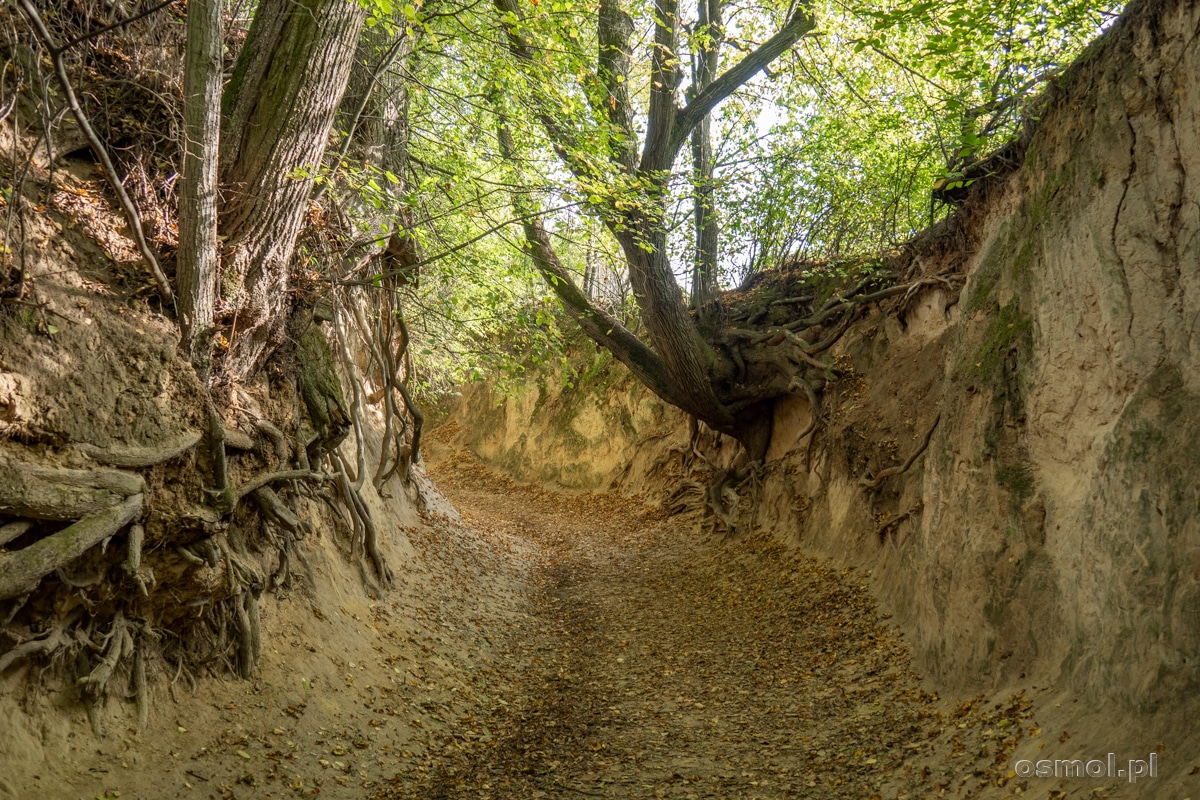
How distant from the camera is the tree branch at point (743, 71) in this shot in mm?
10281

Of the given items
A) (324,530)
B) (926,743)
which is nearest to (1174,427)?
(926,743)

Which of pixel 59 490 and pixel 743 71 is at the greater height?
pixel 743 71

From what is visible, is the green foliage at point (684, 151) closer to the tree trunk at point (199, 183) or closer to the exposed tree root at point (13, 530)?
the tree trunk at point (199, 183)

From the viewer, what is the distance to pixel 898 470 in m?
8.52

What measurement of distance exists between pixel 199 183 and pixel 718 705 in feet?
19.5

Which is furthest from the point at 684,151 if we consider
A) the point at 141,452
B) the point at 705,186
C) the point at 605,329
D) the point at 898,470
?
the point at 141,452

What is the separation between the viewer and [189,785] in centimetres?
437

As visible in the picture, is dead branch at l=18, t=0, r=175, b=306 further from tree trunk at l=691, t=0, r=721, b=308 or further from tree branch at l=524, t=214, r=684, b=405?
tree trunk at l=691, t=0, r=721, b=308

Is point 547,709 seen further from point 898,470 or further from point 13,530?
point 898,470

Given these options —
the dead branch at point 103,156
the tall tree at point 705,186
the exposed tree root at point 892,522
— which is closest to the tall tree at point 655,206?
the tall tree at point 705,186

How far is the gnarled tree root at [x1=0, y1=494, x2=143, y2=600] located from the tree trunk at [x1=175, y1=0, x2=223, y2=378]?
1.45 m

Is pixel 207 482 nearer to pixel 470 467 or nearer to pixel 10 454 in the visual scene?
pixel 10 454

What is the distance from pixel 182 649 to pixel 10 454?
1.83 meters

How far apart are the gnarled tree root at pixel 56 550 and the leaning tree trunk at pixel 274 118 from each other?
5.90ft
